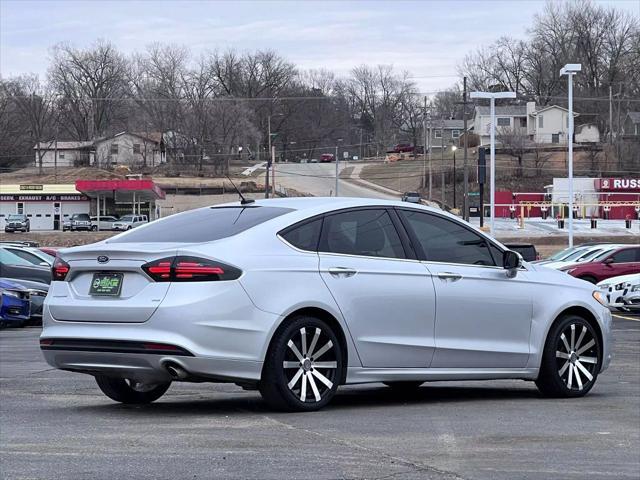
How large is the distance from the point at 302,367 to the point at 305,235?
1046 millimetres

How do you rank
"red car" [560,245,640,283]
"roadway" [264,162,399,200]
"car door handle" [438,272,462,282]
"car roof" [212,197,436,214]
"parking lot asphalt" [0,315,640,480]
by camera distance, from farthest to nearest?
"roadway" [264,162,399,200], "red car" [560,245,640,283], "car door handle" [438,272,462,282], "car roof" [212,197,436,214], "parking lot asphalt" [0,315,640,480]

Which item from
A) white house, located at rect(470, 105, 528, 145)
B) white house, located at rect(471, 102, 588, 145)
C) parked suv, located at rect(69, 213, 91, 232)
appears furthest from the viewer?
white house, located at rect(470, 105, 528, 145)

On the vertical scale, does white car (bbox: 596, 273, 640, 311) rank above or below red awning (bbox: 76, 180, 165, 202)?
below

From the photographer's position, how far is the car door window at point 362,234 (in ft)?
27.1

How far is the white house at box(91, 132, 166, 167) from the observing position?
115250 millimetres

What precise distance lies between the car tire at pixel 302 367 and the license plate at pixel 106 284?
120cm

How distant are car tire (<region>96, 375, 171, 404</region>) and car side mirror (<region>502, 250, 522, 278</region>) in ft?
10.2

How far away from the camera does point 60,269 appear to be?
315 inches

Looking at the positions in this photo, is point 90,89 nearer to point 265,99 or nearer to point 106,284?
point 265,99

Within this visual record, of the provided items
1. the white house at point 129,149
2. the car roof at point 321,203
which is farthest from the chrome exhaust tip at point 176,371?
the white house at point 129,149

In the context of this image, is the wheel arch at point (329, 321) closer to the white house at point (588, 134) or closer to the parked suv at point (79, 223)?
the parked suv at point (79, 223)

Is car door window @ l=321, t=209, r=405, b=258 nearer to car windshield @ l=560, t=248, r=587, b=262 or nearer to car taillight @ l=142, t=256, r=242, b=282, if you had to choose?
car taillight @ l=142, t=256, r=242, b=282

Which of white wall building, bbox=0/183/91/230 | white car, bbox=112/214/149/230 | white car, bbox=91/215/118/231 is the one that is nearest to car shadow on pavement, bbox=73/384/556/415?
white car, bbox=112/214/149/230

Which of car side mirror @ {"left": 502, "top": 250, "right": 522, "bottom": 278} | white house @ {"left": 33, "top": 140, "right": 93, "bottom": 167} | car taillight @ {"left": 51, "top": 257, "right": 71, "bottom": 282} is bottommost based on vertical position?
car side mirror @ {"left": 502, "top": 250, "right": 522, "bottom": 278}
